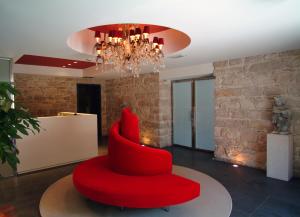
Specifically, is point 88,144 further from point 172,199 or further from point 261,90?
point 261,90

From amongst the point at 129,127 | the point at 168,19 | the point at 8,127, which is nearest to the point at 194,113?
the point at 129,127

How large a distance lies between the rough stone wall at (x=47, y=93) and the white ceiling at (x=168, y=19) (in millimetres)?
3528

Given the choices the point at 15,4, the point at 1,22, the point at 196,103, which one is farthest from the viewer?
the point at 196,103

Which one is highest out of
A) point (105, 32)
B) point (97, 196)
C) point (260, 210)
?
point (105, 32)

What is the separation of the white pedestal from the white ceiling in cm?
165

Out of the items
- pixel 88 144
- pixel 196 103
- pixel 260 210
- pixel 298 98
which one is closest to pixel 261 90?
pixel 298 98

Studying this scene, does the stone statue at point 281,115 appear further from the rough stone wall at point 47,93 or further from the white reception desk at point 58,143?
the rough stone wall at point 47,93

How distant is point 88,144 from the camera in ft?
17.5

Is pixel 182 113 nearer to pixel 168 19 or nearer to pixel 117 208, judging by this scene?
pixel 117 208

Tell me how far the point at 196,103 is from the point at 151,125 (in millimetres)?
1572

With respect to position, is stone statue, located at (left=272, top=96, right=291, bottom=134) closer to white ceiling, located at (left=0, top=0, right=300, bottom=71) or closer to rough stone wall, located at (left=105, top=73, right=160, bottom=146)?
white ceiling, located at (left=0, top=0, right=300, bottom=71)

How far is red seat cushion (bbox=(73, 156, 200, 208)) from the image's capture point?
8.04 feet

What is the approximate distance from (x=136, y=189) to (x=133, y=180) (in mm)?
259

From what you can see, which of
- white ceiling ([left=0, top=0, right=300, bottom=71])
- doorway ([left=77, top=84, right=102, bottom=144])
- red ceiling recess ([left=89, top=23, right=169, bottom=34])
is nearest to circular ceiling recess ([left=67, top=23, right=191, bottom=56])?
red ceiling recess ([left=89, top=23, right=169, bottom=34])
